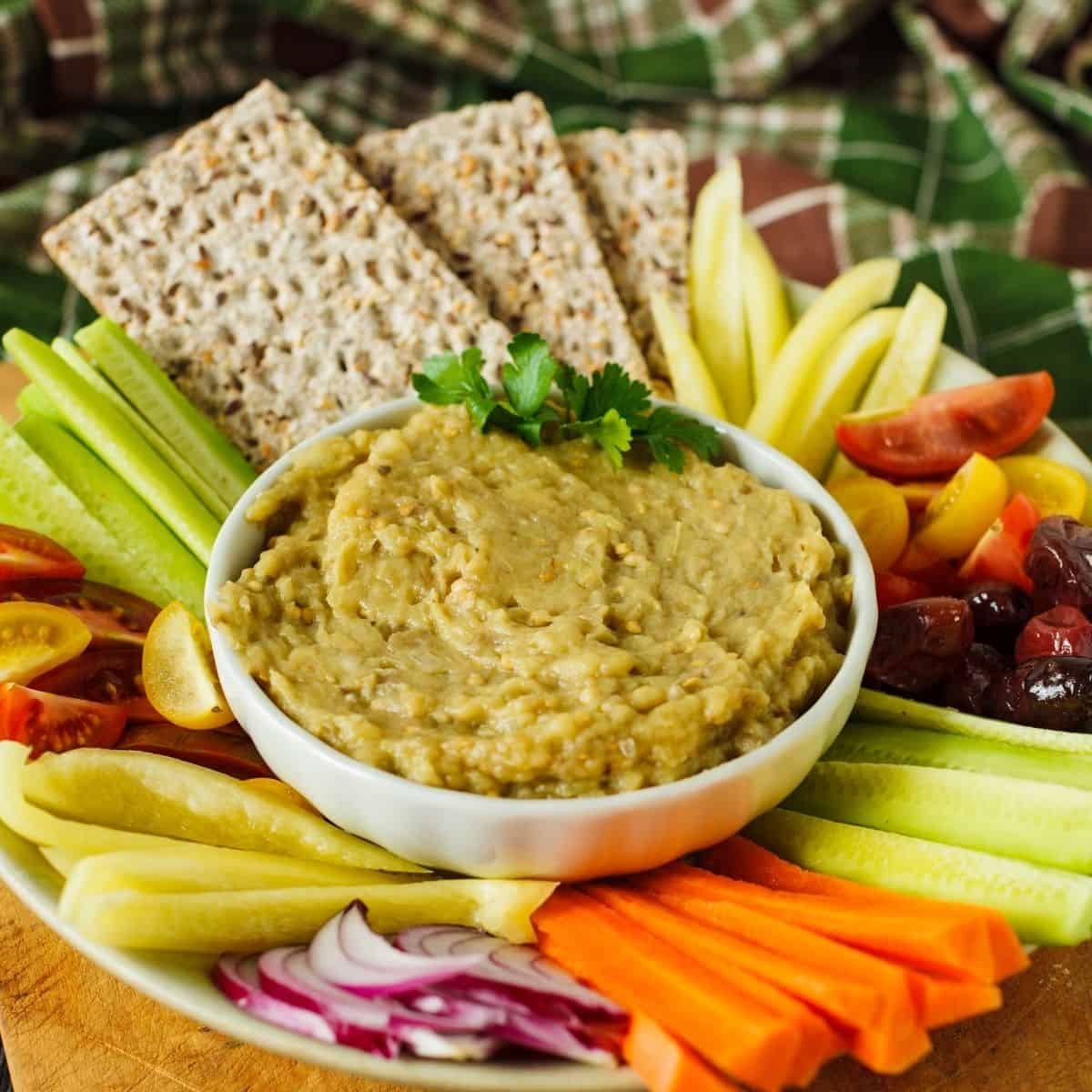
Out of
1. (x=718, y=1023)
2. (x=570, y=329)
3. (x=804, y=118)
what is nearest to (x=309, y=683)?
(x=718, y=1023)

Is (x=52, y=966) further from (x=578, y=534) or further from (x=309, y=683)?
(x=578, y=534)

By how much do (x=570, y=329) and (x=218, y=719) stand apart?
1659 mm

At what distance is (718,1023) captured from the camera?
7.43 feet

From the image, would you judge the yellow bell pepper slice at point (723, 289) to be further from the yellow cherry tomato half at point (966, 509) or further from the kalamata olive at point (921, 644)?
the kalamata olive at point (921, 644)

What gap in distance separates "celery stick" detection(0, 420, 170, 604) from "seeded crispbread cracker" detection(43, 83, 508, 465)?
559 mm

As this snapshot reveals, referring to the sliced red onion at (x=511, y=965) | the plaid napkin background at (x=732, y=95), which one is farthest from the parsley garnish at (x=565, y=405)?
the plaid napkin background at (x=732, y=95)

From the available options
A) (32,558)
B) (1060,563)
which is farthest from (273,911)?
(1060,563)

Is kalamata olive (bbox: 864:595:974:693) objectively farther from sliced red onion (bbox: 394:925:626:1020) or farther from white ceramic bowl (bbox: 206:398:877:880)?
sliced red onion (bbox: 394:925:626:1020)

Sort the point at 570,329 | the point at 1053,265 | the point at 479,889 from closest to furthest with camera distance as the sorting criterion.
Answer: the point at 479,889
the point at 570,329
the point at 1053,265

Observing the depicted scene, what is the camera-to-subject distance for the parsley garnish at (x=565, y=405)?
3.23m

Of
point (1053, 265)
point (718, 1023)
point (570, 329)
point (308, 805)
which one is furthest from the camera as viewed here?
point (1053, 265)

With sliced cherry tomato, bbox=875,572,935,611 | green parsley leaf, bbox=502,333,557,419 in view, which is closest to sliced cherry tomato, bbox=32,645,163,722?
green parsley leaf, bbox=502,333,557,419

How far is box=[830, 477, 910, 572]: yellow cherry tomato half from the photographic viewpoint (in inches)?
143

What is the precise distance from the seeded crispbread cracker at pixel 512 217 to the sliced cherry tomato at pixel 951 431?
668 mm
